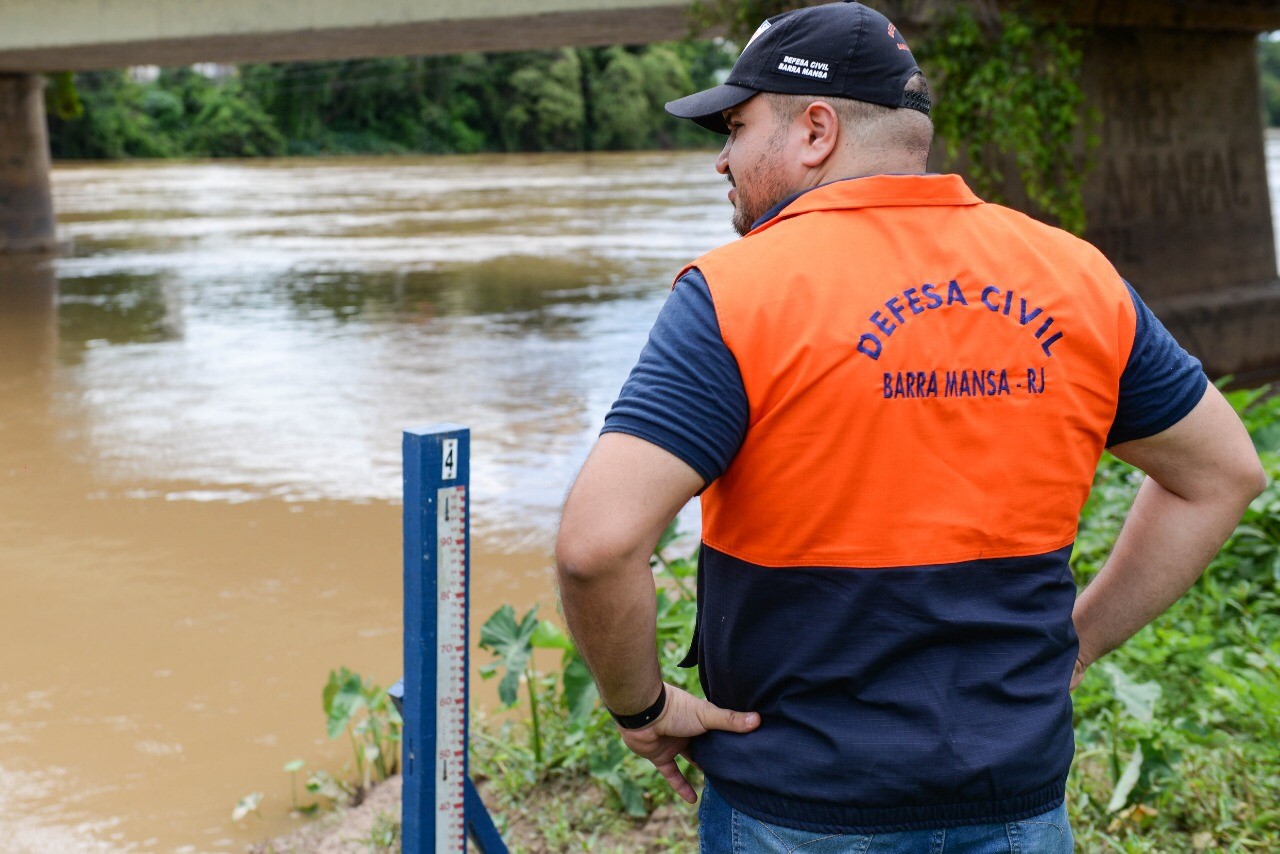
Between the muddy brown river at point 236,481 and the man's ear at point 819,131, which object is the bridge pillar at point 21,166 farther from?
the man's ear at point 819,131

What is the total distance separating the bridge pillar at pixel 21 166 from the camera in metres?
21.9

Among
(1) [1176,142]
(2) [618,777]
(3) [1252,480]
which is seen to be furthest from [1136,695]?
(1) [1176,142]

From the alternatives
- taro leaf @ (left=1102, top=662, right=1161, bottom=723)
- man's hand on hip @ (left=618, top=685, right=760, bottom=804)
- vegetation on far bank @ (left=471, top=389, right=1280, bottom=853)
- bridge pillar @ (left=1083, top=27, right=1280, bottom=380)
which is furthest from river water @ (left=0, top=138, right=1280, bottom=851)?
bridge pillar @ (left=1083, top=27, right=1280, bottom=380)

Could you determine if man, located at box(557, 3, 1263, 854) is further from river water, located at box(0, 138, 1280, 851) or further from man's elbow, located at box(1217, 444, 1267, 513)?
river water, located at box(0, 138, 1280, 851)

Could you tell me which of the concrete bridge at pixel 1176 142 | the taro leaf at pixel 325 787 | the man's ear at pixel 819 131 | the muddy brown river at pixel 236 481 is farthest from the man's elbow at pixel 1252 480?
the concrete bridge at pixel 1176 142

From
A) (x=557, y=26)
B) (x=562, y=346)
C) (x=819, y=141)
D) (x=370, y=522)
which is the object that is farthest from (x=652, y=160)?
(x=819, y=141)

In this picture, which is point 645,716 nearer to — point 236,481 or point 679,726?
point 679,726

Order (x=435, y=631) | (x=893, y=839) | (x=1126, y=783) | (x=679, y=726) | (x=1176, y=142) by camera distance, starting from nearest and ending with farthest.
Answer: (x=893, y=839) < (x=679, y=726) < (x=435, y=631) < (x=1126, y=783) < (x=1176, y=142)

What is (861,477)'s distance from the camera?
1.65m

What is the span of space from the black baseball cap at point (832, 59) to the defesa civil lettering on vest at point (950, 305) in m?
0.28

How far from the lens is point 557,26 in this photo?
15.8m

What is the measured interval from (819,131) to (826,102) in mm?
38

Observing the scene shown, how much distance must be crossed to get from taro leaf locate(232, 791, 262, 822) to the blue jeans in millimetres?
2702

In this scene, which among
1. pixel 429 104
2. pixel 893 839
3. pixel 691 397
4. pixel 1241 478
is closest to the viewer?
pixel 691 397
